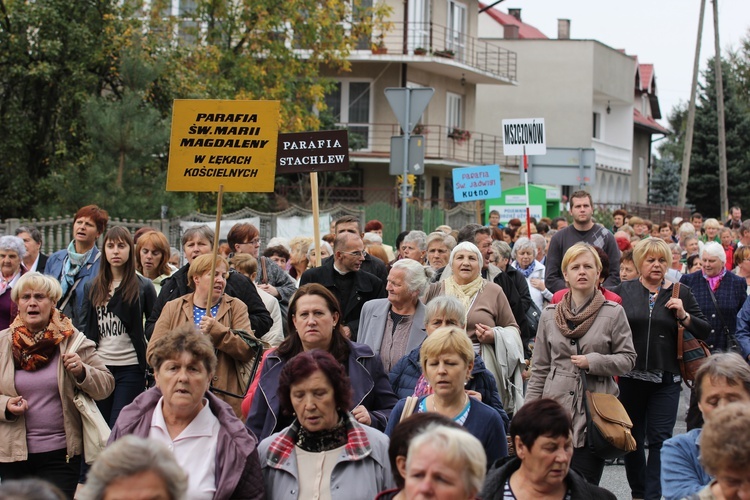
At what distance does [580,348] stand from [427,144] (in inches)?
1356

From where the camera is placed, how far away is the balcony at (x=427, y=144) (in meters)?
39.6

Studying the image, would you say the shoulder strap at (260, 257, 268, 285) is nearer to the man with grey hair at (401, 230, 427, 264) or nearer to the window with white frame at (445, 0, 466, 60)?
the man with grey hair at (401, 230, 427, 264)

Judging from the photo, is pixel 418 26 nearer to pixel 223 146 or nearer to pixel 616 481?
pixel 616 481

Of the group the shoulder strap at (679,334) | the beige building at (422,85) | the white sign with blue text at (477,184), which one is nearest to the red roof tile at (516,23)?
the beige building at (422,85)

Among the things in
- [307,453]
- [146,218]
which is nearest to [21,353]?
[307,453]

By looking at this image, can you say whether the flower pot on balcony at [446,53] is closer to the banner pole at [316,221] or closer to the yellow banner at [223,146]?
the banner pole at [316,221]

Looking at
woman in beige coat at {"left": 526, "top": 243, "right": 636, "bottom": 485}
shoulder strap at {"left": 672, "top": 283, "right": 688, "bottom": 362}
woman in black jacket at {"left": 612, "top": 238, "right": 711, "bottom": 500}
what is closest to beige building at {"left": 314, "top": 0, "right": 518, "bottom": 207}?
woman in black jacket at {"left": 612, "top": 238, "right": 711, "bottom": 500}

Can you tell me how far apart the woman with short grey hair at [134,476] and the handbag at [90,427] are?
123 inches

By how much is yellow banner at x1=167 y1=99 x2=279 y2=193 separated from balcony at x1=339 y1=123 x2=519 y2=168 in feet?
96.0

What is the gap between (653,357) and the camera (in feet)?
29.5

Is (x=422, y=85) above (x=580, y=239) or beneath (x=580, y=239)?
above

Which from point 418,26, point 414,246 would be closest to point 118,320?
point 414,246

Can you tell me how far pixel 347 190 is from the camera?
132 ft

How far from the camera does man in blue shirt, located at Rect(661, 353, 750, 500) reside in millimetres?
5316
